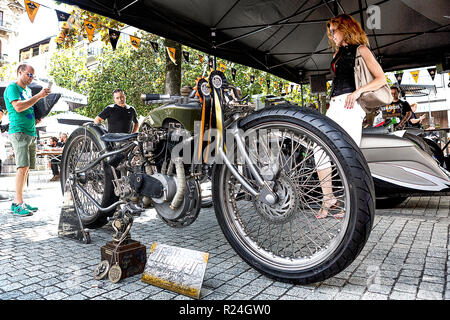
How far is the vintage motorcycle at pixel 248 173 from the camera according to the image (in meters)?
1.68

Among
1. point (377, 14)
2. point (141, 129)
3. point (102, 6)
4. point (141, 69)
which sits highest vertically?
point (141, 69)

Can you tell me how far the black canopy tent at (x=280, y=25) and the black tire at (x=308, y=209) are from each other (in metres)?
3.47

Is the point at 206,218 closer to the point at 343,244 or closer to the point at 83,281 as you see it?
the point at 83,281

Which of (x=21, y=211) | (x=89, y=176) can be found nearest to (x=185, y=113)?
(x=89, y=176)

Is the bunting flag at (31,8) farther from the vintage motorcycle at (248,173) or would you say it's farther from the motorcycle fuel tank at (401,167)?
the motorcycle fuel tank at (401,167)

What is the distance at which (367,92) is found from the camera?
2.82 m

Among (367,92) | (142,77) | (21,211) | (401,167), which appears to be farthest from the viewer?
(142,77)

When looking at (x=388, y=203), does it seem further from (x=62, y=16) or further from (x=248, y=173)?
(x=62, y=16)

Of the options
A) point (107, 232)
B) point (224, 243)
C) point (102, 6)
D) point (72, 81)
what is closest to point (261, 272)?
point (224, 243)

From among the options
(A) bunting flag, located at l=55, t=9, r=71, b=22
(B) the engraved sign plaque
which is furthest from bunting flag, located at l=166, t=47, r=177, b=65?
(B) the engraved sign plaque

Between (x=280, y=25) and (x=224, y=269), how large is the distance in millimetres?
5215

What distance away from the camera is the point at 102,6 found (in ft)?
14.2

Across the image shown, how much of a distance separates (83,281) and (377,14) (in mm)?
6210

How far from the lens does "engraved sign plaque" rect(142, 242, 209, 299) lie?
5.67 ft
